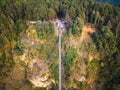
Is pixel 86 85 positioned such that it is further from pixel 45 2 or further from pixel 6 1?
pixel 6 1

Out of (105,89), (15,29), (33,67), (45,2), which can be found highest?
(45,2)

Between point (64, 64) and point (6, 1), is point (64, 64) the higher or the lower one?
the lower one

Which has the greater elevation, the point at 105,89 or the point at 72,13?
the point at 72,13

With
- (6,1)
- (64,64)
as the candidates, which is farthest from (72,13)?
(6,1)

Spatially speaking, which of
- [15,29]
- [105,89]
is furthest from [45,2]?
[105,89]

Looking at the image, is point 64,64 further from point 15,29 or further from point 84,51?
point 15,29

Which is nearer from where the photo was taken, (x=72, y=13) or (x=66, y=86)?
(x=66, y=86)
